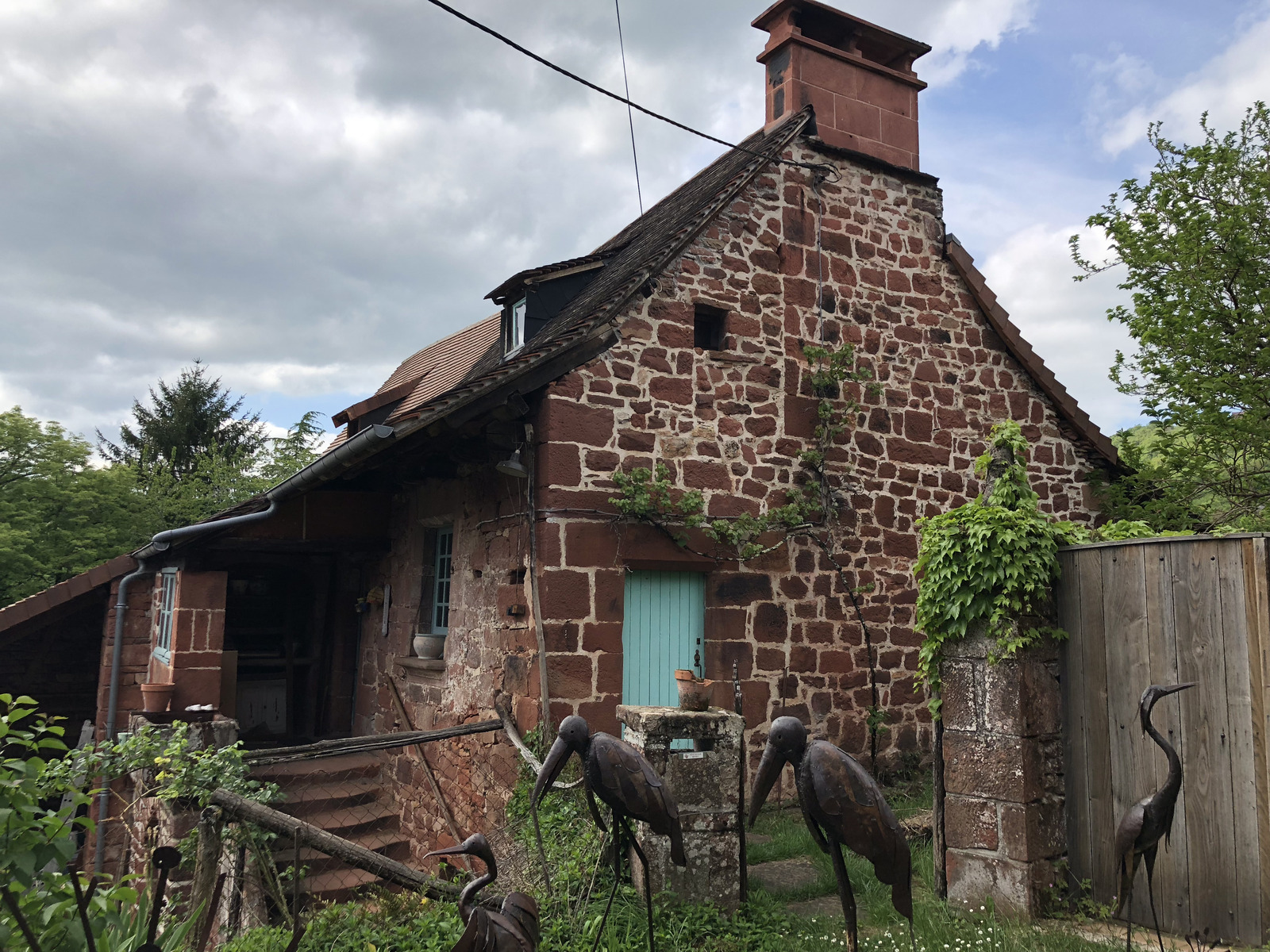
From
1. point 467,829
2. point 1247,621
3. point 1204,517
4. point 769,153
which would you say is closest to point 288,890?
point 467,829

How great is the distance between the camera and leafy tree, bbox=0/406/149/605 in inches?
682

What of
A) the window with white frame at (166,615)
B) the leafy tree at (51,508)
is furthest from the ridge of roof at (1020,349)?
the leafy tree at (51,508)

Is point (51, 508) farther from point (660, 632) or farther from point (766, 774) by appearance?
point (766, 774)

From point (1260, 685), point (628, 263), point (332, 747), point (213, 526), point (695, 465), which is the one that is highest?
point (628, 263)

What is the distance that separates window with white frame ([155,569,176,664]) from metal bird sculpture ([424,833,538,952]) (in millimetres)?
7241

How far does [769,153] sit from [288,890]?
7.59 meters

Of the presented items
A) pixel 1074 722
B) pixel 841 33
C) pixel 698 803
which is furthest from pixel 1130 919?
pixel 841 33

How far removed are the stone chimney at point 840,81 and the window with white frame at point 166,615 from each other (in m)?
7.99

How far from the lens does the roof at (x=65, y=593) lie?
1030 centimetres

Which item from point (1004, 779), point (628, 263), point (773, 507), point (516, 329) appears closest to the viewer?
point (1004, 779)

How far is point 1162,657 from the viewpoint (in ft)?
14.1

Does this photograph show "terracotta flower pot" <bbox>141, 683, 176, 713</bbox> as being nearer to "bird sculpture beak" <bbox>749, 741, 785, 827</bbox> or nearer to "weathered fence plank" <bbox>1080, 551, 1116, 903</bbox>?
"bird sculpture beak" <bbox>749, 741, 785, 827</bbox>

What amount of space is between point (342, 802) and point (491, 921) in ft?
22.6

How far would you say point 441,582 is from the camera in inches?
369
